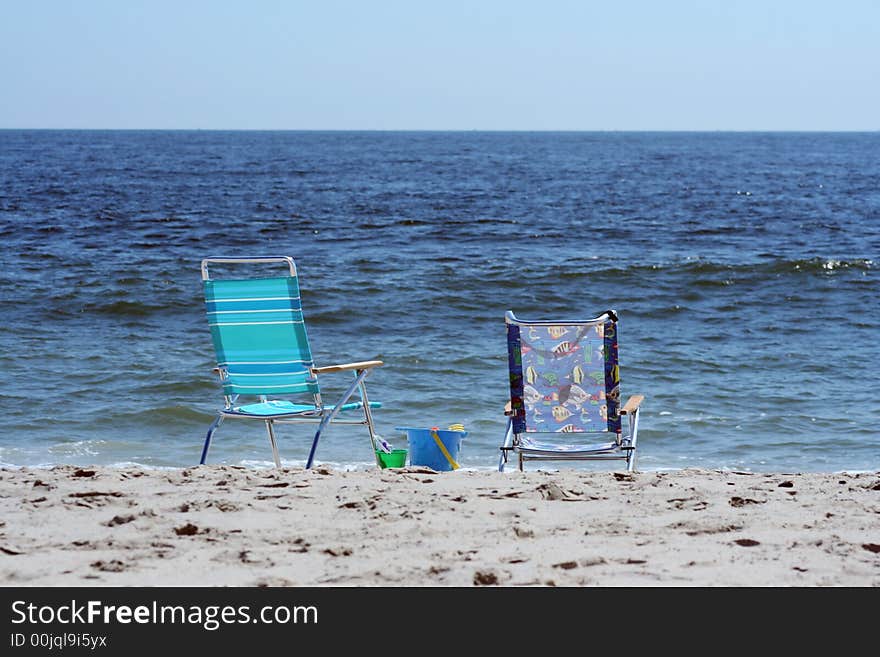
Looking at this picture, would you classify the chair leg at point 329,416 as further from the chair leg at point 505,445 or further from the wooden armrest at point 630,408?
the wooden armrest at point 630,408

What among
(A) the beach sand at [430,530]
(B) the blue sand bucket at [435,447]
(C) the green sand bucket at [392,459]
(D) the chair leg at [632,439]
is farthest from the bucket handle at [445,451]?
(D) the chair leg at [632,439]

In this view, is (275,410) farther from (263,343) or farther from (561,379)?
(561,379)

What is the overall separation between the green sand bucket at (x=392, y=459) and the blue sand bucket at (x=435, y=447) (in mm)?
50

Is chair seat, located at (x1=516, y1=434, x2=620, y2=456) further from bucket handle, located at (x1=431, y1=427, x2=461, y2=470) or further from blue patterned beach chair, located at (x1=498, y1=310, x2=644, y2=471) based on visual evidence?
bucket handle, located at (x1=431, y1=427, x2=461, y2=470)

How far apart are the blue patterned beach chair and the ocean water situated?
1.21 meters

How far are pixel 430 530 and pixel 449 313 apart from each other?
825 cm

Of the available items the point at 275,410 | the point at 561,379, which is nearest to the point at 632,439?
the point at 561,379

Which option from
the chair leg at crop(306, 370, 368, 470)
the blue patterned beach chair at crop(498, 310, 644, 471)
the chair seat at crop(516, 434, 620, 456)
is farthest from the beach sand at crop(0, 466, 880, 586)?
the blue patterned beach chair at crop(498, 310, 644, 471)

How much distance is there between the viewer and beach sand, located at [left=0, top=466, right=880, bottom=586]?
10.4 ft

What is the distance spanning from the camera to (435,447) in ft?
18.5

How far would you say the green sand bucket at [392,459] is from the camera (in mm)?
5633

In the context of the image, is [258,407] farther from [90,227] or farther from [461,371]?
[90,227]

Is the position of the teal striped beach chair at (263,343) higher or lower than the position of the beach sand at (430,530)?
higher
